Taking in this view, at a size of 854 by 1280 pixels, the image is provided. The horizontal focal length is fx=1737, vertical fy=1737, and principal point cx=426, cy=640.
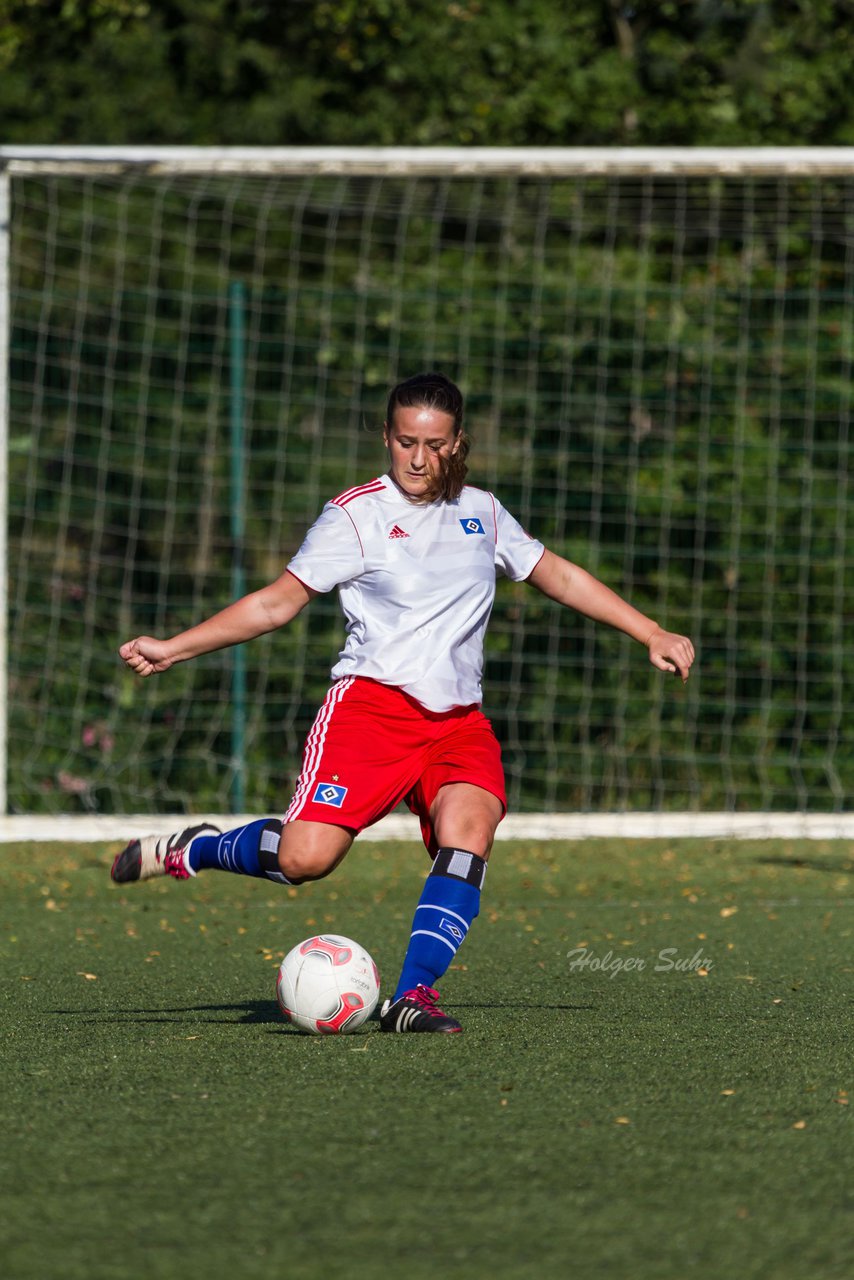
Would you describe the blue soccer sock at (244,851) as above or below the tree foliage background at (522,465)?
below

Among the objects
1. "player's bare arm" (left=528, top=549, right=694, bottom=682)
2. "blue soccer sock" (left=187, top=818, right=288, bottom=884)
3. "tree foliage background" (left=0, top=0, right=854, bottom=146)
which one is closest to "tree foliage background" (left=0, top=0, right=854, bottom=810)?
"tree foliage background" (left=0, top=0, right=854, bottom=146)

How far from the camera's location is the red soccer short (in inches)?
163

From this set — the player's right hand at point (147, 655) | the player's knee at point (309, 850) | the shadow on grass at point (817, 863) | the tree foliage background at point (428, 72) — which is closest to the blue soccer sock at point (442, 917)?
the player's knee at point (309, 850)

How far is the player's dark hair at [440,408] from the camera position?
416cm

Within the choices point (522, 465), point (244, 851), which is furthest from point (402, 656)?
point (522, 465)

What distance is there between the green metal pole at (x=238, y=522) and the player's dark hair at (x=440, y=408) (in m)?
4.52

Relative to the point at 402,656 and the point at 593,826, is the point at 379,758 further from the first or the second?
the point at 593,826

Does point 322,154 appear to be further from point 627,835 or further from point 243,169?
point 627,835

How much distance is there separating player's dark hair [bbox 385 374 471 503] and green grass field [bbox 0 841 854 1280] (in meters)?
1.27

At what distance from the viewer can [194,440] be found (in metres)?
9.24

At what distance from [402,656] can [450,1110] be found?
4.47ft

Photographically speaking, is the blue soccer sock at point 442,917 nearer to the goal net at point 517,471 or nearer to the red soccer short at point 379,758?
the red soccer short at point 379,758

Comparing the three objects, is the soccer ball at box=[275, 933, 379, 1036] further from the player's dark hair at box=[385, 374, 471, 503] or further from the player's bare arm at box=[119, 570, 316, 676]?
the player's dark hair at box=[385, 374, 471, 503]

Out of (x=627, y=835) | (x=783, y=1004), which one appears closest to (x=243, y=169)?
(x=627, y=835)
